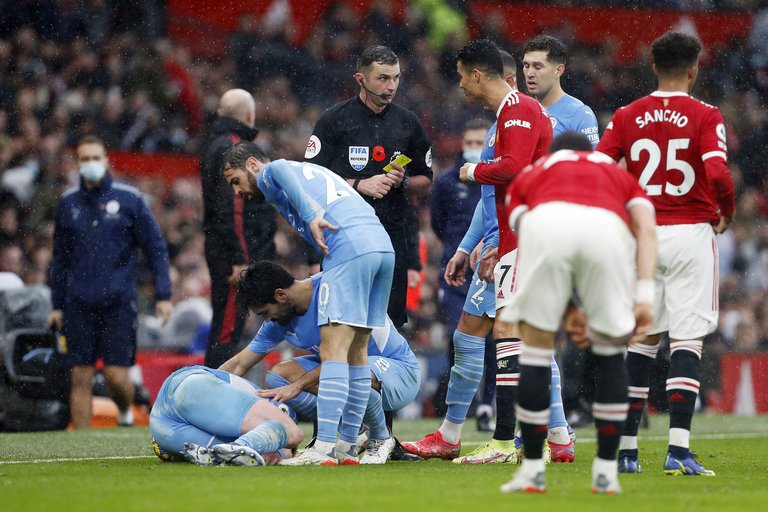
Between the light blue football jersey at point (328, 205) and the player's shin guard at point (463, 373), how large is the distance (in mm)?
1038

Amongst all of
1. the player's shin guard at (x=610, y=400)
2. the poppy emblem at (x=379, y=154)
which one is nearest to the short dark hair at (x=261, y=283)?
the poppy emblem at (x=379, y=154)

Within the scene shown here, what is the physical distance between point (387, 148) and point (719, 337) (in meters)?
10.7

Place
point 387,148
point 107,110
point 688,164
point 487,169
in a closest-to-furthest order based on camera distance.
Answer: point 688,164 → point 487,169 → point 387,148 → point 107,110

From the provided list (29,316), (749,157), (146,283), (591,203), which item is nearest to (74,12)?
(146,283)

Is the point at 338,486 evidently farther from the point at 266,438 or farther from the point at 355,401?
the point at 355,401

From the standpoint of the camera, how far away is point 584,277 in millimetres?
5047

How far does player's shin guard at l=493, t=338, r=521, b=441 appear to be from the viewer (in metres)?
7.02

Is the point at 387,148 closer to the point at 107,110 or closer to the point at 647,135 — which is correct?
the point at 647,135

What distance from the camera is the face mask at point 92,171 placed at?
36.5ft

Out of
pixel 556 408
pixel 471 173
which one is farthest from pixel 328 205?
pixel 556 408

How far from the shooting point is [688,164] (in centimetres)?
642

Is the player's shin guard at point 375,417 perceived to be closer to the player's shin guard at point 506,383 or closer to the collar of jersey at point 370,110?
the player's shin guard at point 506,383

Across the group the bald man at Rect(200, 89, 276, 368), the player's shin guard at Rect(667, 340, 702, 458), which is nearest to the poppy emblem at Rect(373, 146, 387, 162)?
the bald man at Rect(200, 89, 276, 368)

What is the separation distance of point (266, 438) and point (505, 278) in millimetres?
1621
